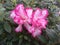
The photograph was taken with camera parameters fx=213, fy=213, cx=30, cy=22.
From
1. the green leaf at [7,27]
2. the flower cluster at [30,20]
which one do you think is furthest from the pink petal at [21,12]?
the green leaf at [7,27]

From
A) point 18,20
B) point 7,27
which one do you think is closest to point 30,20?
point 18,20

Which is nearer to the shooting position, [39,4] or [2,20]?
[2,20]

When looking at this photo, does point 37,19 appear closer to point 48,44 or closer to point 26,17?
point 26,17

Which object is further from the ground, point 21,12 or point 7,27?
point 21,12

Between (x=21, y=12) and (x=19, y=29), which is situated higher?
(x=21, y=12)

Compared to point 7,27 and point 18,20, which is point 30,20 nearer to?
point 18,20

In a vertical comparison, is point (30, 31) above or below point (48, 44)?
above

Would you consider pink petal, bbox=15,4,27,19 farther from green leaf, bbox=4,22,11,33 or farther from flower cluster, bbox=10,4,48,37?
green leaf, bbox=4,22,11,33

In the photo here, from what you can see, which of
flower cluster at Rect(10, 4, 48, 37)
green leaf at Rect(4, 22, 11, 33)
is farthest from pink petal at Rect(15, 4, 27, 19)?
green leaf at Rect(4, 22, 11, 33)

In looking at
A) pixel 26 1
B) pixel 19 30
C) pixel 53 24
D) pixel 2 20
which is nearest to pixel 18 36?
pixel 19 30
